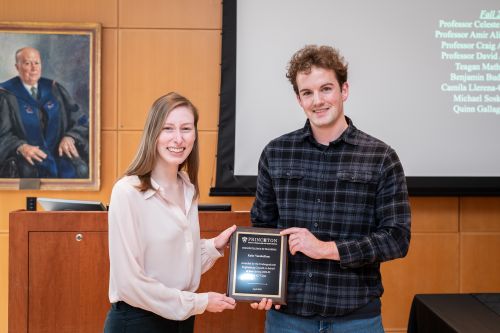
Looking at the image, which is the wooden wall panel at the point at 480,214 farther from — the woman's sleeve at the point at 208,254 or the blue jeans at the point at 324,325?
the woman's sleeve at the point at 208,254

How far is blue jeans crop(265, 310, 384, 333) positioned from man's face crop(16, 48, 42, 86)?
9.18 ft

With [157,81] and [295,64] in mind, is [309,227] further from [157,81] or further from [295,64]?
[157,81]

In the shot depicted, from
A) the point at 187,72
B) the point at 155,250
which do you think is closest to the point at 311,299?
the point at 155,250

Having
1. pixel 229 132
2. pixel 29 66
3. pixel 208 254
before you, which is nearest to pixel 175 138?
pixel 208 254

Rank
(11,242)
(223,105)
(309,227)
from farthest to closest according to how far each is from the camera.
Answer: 1. (223,105)
2. (11,242)
3. (309,227)

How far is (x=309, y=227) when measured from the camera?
6.20 ft

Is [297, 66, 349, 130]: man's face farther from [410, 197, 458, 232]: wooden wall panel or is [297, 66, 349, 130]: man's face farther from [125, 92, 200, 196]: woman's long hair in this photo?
[410, 197, 458, 232]: wooden wall panel

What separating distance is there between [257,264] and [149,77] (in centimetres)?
231

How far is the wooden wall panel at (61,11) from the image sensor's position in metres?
3.86

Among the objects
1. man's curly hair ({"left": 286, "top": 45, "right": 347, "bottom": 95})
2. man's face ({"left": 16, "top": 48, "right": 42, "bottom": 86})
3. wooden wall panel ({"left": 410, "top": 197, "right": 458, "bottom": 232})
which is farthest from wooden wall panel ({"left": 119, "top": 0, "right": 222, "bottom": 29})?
man's curly hair ({"left": 286, "top": 45, "right": 347, "bottom": 95})

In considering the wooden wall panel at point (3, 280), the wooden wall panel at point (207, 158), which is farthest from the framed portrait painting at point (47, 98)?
the wooden wall panel at point (207, 158)

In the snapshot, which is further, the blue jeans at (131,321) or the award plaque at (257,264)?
the award plaque at (257,264)

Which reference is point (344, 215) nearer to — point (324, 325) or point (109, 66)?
point (324, 325)

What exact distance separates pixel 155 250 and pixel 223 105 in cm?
218
